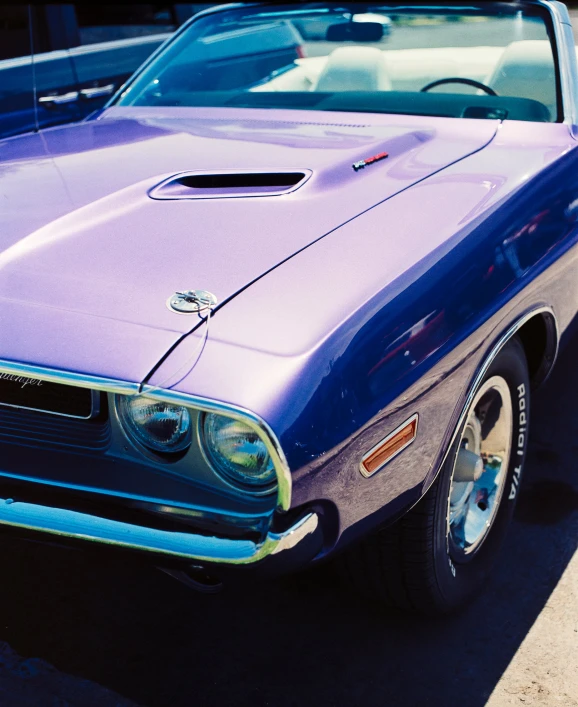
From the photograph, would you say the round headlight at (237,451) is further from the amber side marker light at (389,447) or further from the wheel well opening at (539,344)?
the wheel well opening at (539,344)

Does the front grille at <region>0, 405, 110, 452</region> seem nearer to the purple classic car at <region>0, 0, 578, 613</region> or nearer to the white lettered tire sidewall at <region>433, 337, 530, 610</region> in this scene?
the purple classic car at <region>0, 0, 578, 613</region>

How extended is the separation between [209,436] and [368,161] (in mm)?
1108

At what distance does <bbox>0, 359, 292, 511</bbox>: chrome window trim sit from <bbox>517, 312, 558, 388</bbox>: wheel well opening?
1.29 metres

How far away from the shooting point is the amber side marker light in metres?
1.68

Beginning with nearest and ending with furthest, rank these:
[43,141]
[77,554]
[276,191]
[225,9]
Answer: [77,554] → [276,191] → [43,141] → [225,9]

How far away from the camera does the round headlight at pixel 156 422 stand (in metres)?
1.66

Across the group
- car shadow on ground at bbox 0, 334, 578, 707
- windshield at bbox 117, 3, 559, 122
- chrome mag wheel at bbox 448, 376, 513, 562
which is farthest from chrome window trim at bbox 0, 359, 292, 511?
windshield at bbox 117, 3, 559, 122

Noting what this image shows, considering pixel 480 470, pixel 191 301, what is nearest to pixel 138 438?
pixel 191 301

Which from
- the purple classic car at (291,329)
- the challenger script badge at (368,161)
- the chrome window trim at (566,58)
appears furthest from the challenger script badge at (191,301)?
the chrome window trim at (566,58)

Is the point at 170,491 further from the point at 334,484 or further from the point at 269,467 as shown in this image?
the point at 334,484

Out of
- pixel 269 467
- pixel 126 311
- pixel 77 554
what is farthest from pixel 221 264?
pixel 77 554

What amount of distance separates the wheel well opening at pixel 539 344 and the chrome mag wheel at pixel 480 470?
0.83 feet

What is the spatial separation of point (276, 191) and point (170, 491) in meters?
0.91

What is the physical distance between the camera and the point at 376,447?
5.54 feet
